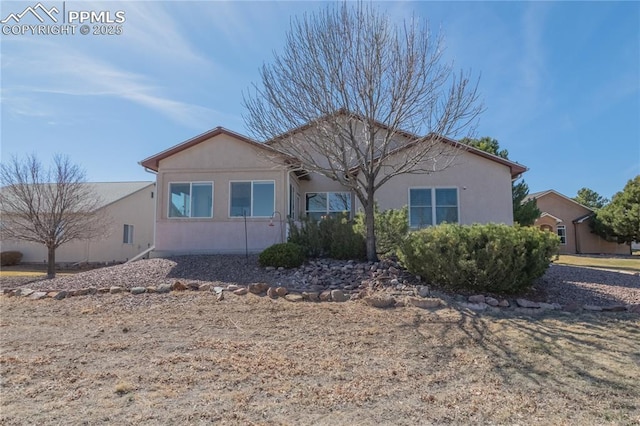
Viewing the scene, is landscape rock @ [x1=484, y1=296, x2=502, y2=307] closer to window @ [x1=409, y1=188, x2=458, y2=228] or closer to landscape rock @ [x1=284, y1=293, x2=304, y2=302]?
landscape rock @ [x1=284, y1=293, x2=304, y2=302]

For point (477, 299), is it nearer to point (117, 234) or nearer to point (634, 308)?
point (634, 308)

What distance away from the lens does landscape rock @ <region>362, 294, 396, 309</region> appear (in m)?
7.40

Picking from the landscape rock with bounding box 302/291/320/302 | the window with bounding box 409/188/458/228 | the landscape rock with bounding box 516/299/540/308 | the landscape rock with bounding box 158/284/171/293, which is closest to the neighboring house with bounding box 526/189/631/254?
the window with bounding box 409/188/458/228

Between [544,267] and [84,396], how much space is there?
852 cm

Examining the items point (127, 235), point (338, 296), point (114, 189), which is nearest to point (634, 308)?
point (338, 296)

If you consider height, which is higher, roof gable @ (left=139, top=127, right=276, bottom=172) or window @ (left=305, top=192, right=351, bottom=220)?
roof gable @ (left=139, top=127, right=276, bottom=172)

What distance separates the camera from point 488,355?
16.9 feet

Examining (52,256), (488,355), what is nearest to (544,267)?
(488,355)

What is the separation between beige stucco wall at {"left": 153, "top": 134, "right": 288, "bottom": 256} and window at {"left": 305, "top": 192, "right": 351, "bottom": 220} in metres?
3.33

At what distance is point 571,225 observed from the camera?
106 ft

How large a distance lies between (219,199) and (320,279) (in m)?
5.93

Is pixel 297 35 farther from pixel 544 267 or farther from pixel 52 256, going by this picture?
pixel 52 256

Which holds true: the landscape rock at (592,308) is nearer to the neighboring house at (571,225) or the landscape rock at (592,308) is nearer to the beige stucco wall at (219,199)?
the beige stucco wall at (219,199)

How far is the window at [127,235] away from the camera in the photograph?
24.4 metres
